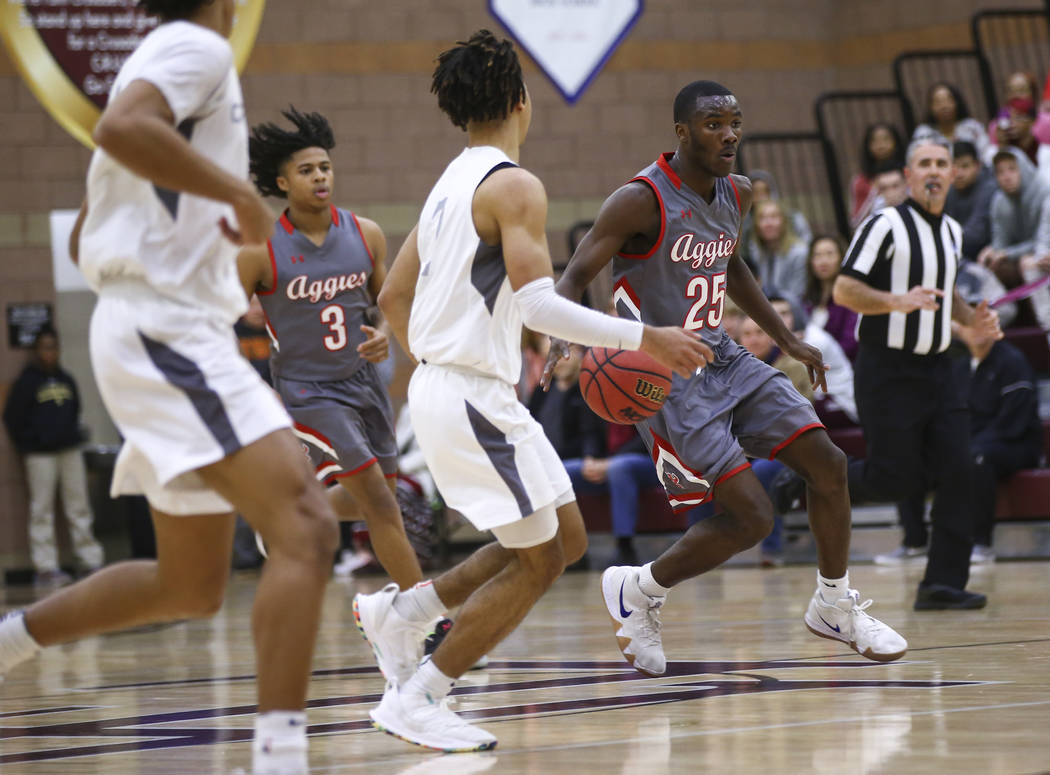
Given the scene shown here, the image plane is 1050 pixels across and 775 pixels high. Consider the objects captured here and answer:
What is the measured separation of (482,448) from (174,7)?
1151 mm

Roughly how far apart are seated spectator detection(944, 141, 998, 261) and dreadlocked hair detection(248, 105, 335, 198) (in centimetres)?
552

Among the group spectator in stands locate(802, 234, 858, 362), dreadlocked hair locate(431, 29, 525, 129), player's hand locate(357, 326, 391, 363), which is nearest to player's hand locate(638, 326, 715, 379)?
dreadlocked hair locate(431, 29, 525, 129)

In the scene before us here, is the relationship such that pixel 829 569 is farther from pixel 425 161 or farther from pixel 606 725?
pixel 425 161

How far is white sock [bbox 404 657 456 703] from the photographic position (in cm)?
338

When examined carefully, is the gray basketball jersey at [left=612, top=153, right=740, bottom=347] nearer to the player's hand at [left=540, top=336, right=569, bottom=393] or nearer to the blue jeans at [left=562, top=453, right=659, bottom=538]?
the player's hand at [left=540, top=336, right=569, bottom=393]

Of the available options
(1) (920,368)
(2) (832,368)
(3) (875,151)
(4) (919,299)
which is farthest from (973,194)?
(4) (919,299)

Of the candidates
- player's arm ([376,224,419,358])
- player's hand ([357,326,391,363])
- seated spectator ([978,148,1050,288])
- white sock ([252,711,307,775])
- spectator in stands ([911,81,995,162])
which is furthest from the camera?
spectator in stands ([911,81,995,162])

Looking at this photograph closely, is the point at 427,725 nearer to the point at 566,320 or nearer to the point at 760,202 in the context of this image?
the point at 566,320

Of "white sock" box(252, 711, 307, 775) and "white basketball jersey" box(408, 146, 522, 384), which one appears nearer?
"white sock" box(252, 711, 307, 775)

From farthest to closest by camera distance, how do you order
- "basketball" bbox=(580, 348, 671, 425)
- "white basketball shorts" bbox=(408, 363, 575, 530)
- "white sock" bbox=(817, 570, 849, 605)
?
"white sock" bbox=(817, 570, 849, 605) → "basketball" bbox=(580, 348, 671, 425) → "white basketball shorts" bbox=(408, 363, 575, 530)

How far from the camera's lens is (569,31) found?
1155 cm

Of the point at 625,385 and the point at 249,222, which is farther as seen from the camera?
the point at 625,385

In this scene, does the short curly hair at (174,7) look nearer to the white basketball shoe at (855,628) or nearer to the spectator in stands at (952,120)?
the white basketball shoe at (855,628)

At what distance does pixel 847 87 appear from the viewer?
12.6 meters
